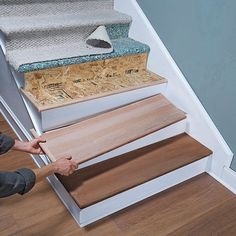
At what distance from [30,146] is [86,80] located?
1.72 feet

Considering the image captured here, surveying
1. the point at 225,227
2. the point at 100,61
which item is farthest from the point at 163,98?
the point at 225,227

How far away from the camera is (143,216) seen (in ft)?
4.90

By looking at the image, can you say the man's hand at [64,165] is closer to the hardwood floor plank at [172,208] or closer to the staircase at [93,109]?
the staircase at [93,109]

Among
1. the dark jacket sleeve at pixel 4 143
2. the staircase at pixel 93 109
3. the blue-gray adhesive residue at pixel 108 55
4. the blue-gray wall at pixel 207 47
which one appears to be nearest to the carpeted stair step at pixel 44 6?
the staircase at pixel 93 109

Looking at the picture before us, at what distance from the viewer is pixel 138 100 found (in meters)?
1.85

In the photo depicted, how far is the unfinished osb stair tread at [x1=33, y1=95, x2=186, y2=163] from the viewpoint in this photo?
1485 mm

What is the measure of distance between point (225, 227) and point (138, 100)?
792mm

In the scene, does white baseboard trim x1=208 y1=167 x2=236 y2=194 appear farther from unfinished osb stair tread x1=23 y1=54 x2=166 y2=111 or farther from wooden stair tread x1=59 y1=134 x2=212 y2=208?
Answer: unfinished osb stair tread x1=23 y1=54 x2=166 y2=111

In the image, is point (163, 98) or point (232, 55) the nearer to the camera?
point (232, 55)

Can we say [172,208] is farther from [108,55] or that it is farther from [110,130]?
[108,55]

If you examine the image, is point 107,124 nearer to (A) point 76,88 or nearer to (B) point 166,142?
(A) point 76,88

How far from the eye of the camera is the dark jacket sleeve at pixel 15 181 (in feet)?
3.42

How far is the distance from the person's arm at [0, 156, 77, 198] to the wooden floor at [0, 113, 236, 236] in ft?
0.88

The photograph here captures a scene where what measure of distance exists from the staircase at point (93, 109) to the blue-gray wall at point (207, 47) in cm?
16
